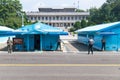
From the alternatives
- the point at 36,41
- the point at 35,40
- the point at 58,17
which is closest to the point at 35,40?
the point at 35,40

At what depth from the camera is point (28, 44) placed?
131 feet

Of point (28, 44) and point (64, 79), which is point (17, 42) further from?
point (64, 79)

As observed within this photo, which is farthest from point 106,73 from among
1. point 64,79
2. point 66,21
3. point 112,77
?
point 66,21

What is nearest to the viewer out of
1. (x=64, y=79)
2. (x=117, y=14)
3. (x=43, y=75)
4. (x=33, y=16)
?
(x=64, y=79)

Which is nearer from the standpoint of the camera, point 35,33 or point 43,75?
point 43,75

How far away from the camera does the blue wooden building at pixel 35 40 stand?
129 feet

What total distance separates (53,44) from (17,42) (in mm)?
4229

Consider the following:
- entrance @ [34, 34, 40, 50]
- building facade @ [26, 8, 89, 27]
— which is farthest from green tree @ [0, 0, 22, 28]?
entrance @ [34, 34, 40, 50]

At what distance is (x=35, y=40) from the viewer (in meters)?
40.4

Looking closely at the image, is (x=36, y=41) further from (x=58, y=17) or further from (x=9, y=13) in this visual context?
(x=58, y=17)

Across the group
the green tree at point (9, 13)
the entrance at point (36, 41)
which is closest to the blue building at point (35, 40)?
the entrance at point (36, 41)

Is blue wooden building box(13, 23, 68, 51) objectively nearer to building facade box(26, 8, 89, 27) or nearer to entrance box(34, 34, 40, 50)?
entrance box(34, 34, 40, 50)

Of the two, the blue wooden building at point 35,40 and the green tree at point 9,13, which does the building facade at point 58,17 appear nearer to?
the green tree at point 9,13

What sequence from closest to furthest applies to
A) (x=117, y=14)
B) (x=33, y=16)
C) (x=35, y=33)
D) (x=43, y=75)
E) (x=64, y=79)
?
(x=64, y=79) < (x=43, y=75) < (x=35, y=33) < (x=117, y=14) < (x=33, y=16)
